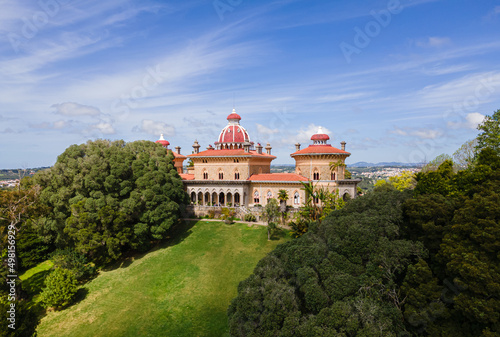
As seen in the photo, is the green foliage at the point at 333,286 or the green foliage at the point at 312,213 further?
the green foliage at the point at 312,213

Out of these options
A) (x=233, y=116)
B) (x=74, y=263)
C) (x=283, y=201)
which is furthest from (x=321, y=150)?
(x=74, y=263)

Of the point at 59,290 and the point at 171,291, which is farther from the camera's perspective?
the point at 171,291

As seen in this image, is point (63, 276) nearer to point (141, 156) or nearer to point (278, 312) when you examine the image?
point (141, 156)

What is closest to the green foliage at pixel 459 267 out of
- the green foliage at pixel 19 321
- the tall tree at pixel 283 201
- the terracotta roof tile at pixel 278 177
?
the tall tree at pixel 283 201

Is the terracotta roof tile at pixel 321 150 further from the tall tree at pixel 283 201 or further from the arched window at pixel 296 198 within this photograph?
the tall tree at pixel 283 201

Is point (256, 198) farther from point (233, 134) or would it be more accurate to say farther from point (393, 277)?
point (393, 277)

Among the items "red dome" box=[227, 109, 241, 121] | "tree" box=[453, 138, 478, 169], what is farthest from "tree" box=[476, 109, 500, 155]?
"red dome" box=[227, 109, 241, 121]

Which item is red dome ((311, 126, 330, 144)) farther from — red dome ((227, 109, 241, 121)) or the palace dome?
red dome ((227, 109, 241, 121))
